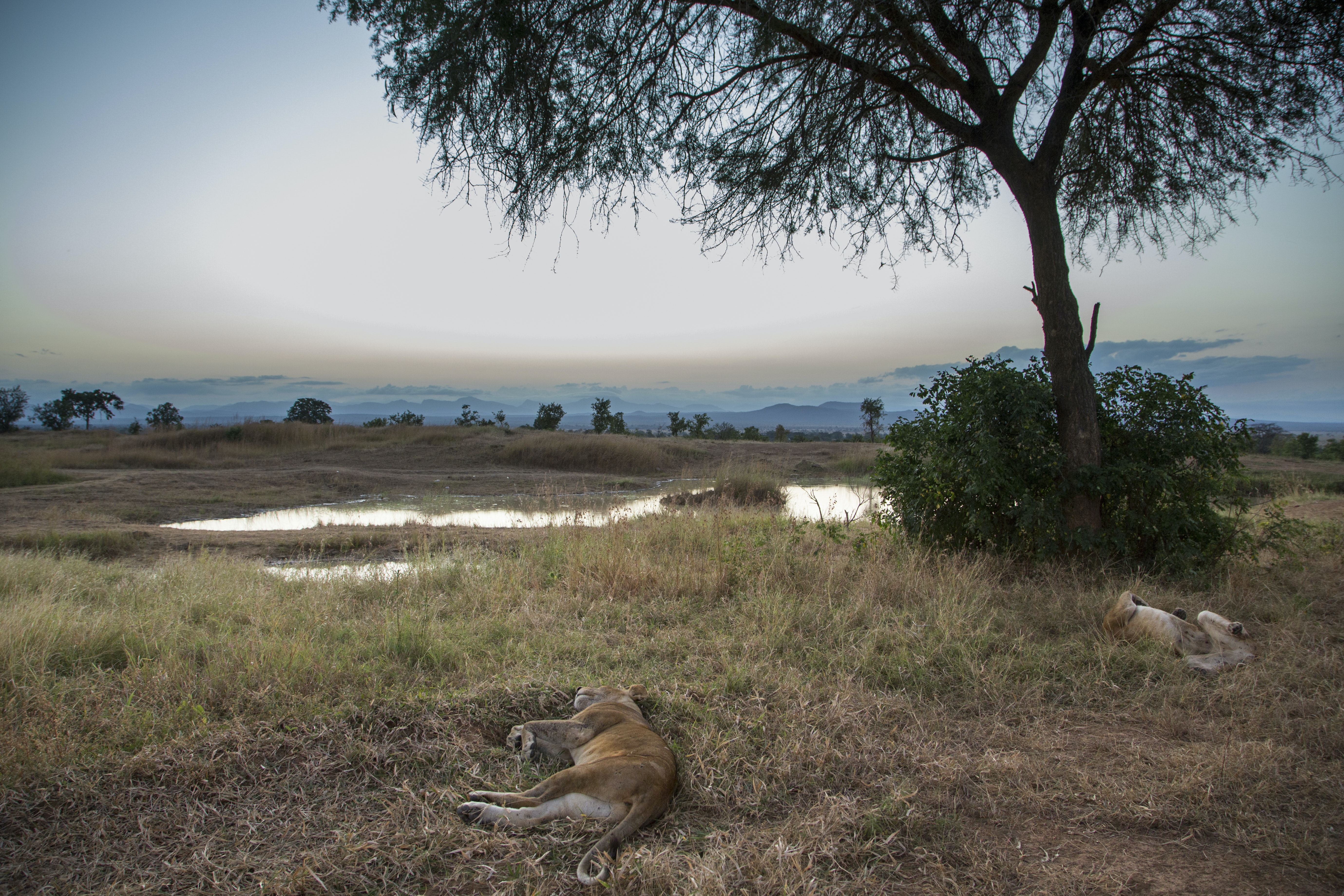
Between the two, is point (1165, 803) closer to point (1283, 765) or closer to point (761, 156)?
point (1283, 765)

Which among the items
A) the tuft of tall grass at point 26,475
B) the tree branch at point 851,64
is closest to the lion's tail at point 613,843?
the tree branch at point 851,64

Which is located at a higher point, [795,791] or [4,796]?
[4,796]

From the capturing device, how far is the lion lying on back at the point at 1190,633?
4.34 m

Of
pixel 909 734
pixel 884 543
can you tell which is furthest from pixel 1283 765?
pixel 884 543

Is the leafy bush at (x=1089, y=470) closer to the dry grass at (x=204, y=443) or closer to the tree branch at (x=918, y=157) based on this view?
the tree branch at (x=918, y=157)

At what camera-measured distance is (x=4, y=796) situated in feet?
8.98

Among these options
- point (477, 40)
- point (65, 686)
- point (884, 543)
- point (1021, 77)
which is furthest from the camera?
point (884, 543)

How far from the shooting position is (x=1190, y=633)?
4.52 m

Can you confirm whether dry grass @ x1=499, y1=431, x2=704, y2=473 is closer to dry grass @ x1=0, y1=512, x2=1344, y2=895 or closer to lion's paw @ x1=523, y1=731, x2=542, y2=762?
dry grass @ x1=0, y1=512, x2=1344, y2=895

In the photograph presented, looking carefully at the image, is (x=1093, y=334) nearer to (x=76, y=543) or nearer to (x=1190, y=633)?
(x=1190, y=633)

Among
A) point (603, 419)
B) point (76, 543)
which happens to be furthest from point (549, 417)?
point (76, 543)

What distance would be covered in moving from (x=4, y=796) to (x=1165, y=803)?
479 centimetres

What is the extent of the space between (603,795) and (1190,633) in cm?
416

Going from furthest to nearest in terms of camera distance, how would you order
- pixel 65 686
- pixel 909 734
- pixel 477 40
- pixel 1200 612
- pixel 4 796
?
pixel 477 40 < pixel 1200 612 < pixel 65 686 < pixel 909 734 < pixel 4 796
